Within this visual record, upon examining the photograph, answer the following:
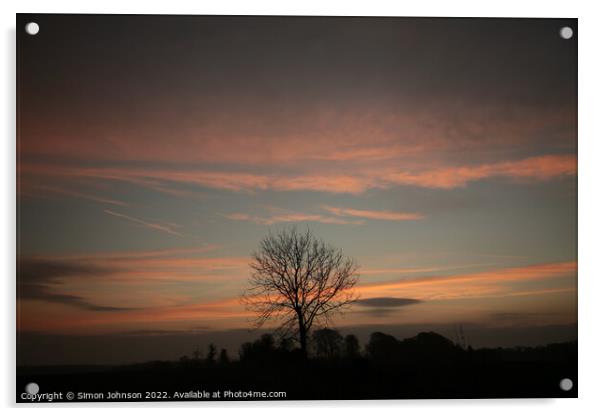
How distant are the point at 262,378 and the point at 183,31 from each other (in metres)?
2.16

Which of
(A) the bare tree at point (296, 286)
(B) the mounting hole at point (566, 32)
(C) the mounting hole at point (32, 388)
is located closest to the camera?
(C) the mounting hole at point (32, 388)

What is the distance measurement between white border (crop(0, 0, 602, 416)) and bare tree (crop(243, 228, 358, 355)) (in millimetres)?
517

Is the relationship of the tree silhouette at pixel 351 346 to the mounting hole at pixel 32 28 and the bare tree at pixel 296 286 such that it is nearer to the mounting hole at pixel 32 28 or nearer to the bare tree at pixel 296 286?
the bare tree at pixel 296 286

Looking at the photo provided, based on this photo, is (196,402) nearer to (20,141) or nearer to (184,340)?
(184,340)

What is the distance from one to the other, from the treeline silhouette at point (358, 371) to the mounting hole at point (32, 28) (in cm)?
203

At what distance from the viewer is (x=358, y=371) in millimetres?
4445

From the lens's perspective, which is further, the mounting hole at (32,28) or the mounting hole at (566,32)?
the mounting hole at (566,32)

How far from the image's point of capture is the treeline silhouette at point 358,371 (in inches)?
173

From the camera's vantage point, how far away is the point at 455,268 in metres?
4.53

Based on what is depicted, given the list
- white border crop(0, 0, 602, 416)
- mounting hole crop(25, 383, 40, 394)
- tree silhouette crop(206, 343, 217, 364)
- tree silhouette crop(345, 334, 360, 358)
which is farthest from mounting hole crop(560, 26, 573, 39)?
mounting hole crop(25, 383, 40, 394)

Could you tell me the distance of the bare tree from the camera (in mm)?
4465

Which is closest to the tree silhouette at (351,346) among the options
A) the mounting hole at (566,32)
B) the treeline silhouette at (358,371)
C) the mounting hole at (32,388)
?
the treeline silhouette at (358,371)
